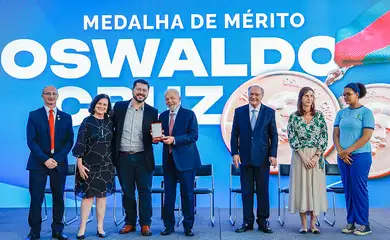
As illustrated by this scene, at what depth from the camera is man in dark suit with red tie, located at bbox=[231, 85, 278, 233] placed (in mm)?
A: 4508

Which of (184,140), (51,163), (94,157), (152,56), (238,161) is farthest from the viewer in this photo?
(152,56)

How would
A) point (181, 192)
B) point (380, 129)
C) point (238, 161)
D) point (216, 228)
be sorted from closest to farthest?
point (181, 192)
point (238, 161)
point (216, 228)
point (380, 129)

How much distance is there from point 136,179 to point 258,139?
1.36 m

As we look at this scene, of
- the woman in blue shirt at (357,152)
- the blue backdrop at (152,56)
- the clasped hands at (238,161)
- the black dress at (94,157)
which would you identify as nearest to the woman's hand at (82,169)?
the black dress at (94,157)

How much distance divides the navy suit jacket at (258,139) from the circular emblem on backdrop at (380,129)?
1.91m

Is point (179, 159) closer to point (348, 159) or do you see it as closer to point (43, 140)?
point (43, 140)

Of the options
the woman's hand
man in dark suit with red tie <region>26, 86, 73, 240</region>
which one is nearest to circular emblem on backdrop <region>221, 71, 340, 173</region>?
the woman's hand

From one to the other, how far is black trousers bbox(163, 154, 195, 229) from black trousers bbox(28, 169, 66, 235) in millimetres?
1068

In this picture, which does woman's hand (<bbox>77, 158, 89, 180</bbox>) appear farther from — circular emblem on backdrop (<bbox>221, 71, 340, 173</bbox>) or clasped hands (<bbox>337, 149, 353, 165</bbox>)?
clasped hands (<bbox>337, 149, 353, 165</bbox>)

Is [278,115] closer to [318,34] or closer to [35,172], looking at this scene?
[318,34]

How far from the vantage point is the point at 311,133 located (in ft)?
14.3

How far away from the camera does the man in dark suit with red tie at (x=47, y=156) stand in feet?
13.6

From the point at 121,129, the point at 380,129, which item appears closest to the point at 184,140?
the point at 121,129

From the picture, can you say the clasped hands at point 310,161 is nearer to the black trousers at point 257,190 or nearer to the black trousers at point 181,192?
the black trousers at point 257,190
